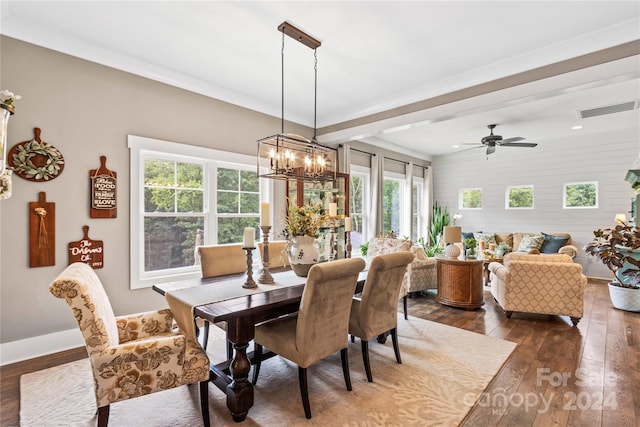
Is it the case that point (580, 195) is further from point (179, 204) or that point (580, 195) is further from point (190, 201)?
point (179, 204)

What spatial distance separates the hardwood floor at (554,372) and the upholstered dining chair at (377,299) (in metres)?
0.81

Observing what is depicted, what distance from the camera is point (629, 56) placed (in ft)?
8.70

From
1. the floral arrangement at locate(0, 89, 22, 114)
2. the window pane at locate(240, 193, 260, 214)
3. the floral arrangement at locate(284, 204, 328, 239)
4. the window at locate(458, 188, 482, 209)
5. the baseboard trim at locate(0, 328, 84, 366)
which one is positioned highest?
the floral arrangement at locate(0, 89, 22, 114)

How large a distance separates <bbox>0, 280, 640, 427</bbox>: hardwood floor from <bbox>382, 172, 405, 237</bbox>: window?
3287 millimetres

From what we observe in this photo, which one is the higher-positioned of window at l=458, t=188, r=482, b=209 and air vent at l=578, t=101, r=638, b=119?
air vent at l=578, t=101, r=638, b=119

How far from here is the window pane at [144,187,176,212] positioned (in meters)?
3.53

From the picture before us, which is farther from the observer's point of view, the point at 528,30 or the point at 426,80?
the point at 426,80

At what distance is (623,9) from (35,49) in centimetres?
491

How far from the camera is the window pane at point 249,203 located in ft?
14.3

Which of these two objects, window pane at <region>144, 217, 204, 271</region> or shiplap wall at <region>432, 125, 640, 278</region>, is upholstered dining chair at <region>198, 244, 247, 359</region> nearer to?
window pane at <region>144, 217, 204, 271</region>

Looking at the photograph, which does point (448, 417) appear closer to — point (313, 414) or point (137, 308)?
point (313, 414)

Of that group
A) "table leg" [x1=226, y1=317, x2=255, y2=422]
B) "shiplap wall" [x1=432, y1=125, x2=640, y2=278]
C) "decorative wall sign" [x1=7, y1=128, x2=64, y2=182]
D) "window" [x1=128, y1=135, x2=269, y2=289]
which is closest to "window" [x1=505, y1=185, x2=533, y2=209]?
"shiplap wall" [x1=432, y1=125, x2=640, y2=278]

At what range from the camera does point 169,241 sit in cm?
369

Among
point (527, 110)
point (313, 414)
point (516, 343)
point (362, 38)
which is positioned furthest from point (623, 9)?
point (313, 414)
